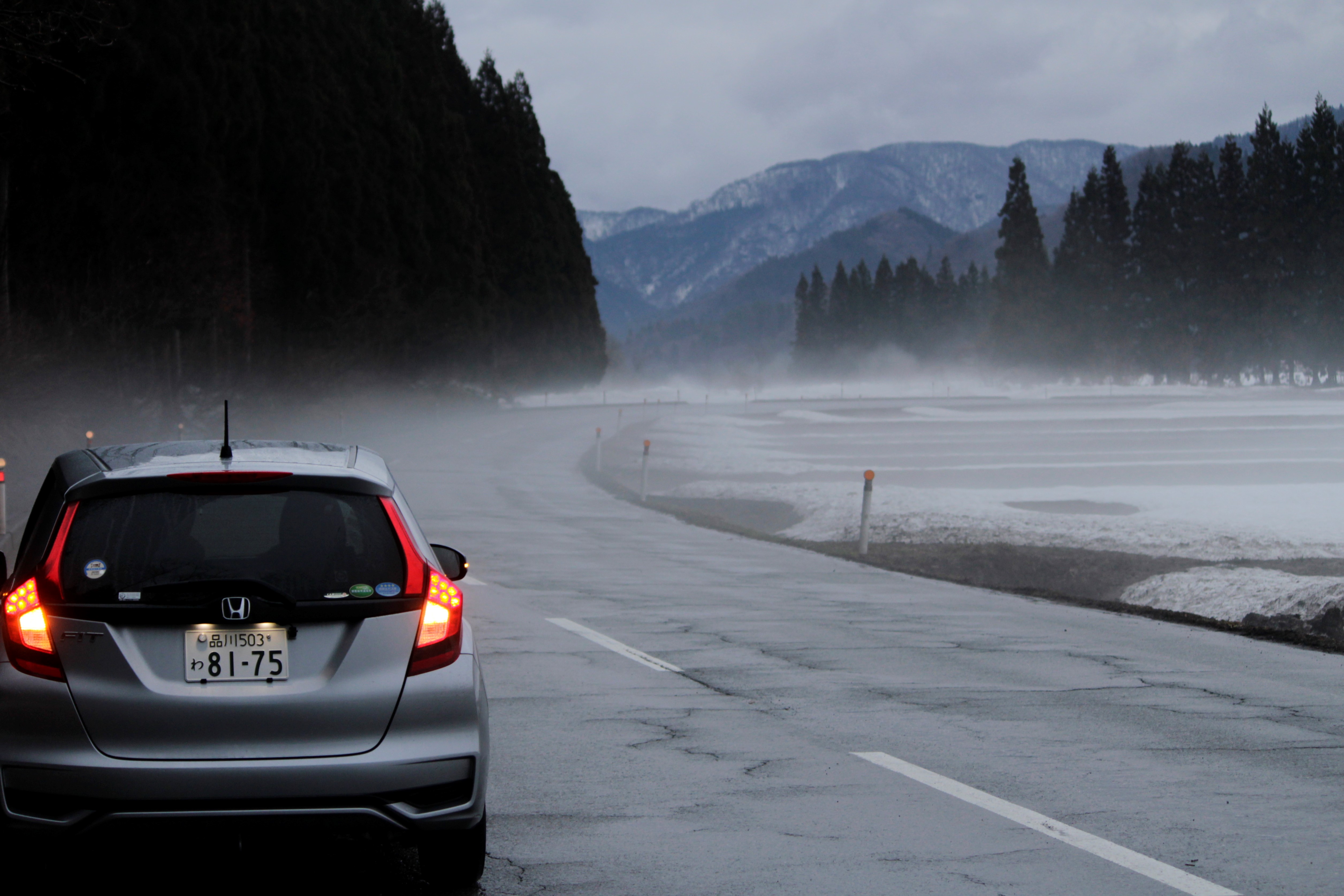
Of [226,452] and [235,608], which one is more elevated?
[226,452]

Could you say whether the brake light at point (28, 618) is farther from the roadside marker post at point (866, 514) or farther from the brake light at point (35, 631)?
the roadside marker post at point (866, 514)

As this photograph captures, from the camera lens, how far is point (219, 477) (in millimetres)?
4469

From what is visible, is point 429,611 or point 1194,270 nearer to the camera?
point 429,611

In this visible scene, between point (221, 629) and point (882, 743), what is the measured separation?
3.81 meters

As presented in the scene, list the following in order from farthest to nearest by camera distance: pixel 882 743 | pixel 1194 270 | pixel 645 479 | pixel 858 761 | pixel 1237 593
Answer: pixel 1194 270, pixel 645 479, pixel 1237 593, pixel 882 743, pixel 858 761

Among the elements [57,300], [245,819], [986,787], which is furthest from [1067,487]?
[245,819]

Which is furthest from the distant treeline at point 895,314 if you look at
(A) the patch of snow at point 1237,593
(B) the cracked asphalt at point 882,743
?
(B) the cracked asphalt at point 882,743

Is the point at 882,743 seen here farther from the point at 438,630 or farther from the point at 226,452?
the point at 226,452

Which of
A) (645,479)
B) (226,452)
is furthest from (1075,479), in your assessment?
(226,452)

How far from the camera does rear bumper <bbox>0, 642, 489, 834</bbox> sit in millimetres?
4074

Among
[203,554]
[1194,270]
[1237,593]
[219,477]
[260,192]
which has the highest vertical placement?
[1194,270]

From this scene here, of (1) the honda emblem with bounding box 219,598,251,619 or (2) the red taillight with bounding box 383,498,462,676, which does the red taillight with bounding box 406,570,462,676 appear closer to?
(2) the red taillight with bounding box 383,498,462,676

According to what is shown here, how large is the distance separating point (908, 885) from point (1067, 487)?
25854mm

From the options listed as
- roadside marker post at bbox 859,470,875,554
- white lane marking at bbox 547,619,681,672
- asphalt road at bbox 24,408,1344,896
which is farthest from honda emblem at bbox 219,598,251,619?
roadside marker post at bbox 859,470,875,554
